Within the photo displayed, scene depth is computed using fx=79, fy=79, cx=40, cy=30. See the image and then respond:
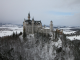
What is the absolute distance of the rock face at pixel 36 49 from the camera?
49375mm

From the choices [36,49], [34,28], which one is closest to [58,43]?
[36,49]

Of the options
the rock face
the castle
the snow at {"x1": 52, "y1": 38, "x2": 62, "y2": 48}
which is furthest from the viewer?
the castle

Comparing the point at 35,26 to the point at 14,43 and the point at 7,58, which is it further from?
the point at 7,58

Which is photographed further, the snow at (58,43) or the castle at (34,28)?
the castle at (34,28)

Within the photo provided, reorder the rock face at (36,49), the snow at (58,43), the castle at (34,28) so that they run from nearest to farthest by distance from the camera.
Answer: the rock face at (36,49) → the snow at (58,43) → the castle at (34,28)

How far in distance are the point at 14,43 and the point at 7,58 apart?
32.6ft

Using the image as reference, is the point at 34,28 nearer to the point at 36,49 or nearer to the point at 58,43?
the point at 36,49

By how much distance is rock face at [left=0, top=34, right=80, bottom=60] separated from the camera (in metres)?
49.4

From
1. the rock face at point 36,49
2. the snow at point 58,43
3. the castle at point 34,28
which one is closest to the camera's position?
the rock face at point 36,49

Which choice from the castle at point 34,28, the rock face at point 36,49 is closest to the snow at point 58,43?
the rock face at point 36,49

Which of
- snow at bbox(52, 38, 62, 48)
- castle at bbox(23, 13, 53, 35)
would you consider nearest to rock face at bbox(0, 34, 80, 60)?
snow at bbox(52, 38, 62, 48)

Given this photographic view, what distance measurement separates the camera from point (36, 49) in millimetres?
52531

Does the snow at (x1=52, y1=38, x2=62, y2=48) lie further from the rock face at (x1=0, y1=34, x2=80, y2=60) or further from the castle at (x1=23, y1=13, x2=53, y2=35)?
the castle at (x1=23, y1=13, x2=53, y2=35)

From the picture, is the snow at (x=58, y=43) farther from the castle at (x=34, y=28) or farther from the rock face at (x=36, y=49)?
the castle at (x=34, y=28)
